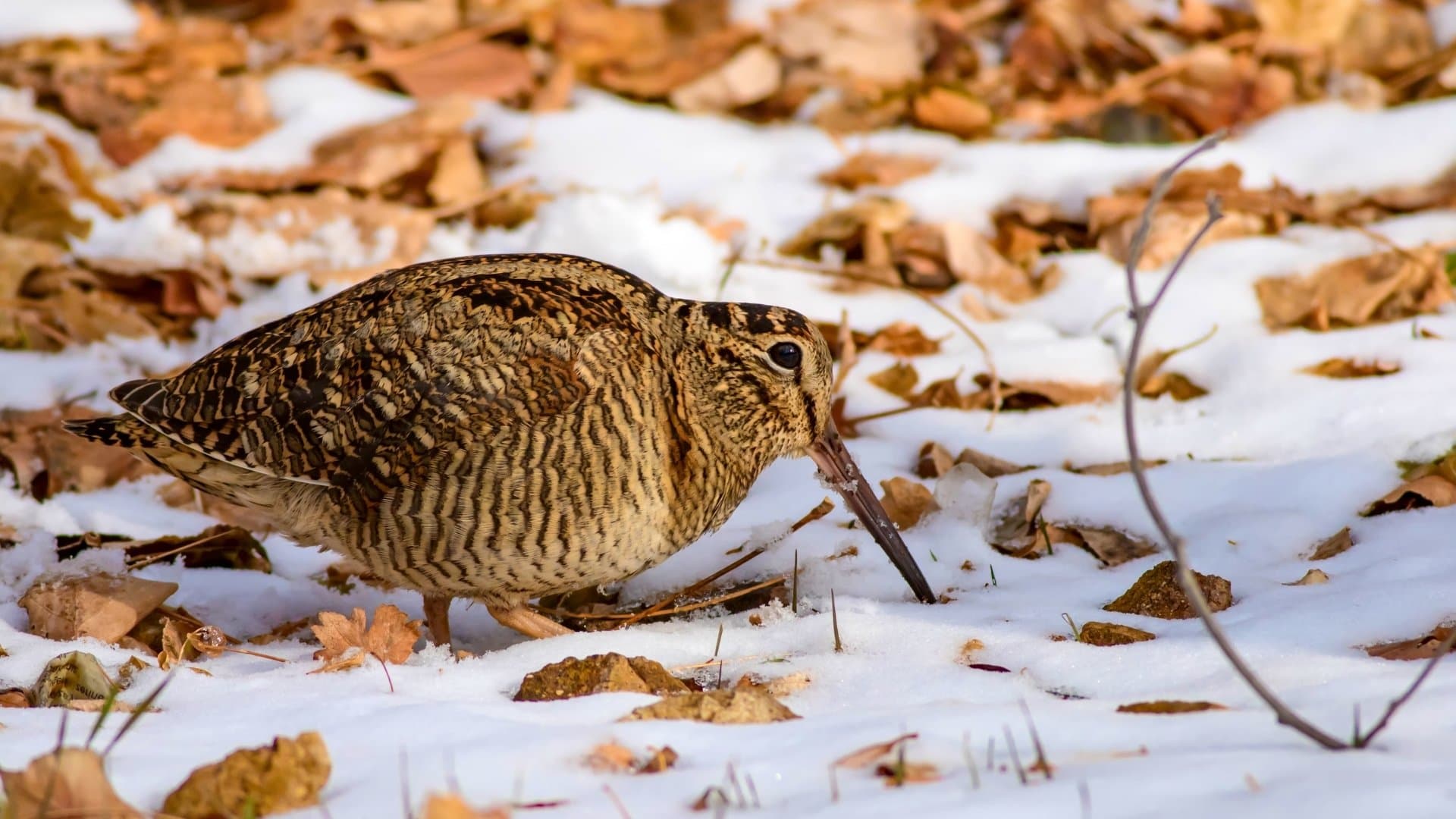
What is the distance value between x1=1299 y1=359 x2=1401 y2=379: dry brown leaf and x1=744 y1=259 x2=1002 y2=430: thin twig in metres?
0.90

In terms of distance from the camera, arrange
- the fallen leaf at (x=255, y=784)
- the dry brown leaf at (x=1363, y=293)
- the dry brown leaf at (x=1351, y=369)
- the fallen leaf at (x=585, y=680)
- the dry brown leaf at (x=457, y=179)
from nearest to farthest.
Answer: the fallen leaf at (x=255, y=784), the fallen leaf at (x=585, y=680), the dry brown leaf at (x=1351, y=369), the dry brown leaf at (x=1363, y=293), the dry brown leaf at (x=457, y=179)

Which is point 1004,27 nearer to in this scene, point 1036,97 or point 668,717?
point 1036,97

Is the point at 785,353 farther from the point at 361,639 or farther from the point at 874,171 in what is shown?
the point at 874,171

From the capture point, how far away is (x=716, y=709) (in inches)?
101

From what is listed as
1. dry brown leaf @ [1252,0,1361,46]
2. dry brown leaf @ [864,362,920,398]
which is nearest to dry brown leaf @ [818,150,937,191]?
dry brown leaf @ [864,362,920,398]

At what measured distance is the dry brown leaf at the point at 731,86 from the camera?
6.36 metres

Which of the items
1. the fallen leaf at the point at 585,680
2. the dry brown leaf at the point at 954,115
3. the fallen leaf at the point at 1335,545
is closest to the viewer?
the fallen leaf at the point at 585,680

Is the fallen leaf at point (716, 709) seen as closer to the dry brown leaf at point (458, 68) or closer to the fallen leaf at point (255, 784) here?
the fallen leaf at point (255, 784)

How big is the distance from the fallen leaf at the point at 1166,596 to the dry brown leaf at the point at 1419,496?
21.8 inches

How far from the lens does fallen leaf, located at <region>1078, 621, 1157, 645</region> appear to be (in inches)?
119

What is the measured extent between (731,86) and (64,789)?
475cm

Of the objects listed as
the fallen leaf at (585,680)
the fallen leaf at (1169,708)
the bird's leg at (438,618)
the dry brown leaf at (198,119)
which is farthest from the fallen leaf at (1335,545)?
the dry brown leaf at (198,119)

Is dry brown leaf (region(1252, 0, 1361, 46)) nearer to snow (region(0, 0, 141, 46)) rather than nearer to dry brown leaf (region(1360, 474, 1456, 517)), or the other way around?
dry brown leaf (region(1360, 474, 1456, 517))

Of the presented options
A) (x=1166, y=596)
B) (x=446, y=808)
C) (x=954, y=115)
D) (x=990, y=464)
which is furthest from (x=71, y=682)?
(x=954, y=115)
